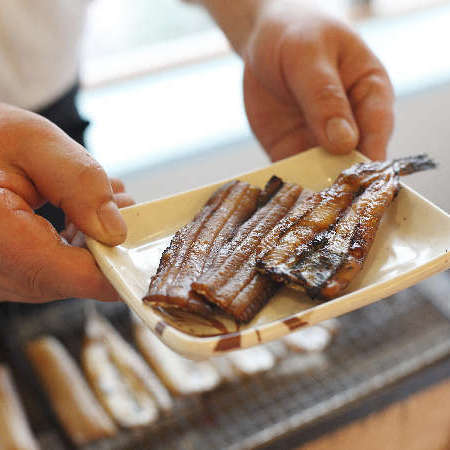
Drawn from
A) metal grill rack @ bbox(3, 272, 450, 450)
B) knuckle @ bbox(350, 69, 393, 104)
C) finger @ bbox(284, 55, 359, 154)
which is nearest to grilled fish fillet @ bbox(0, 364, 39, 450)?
metal grill rack @ bbox(3, 272, 450, 450)

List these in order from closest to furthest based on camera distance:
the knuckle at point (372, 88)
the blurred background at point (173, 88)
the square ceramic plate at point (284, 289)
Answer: the square ceramic plate at point (284, 289), the knuckle at point (372, 88), the blurred background at point (173, 88)

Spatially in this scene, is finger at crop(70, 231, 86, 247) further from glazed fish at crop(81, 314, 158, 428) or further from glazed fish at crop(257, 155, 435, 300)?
glazed fish at crop(81, 314, 158, 428)

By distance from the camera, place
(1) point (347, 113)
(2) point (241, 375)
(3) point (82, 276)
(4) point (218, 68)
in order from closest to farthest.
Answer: (3) point (82, 276)
(1) point (347, 113)
(2) point (241, 375)
(4) point (218, 68)

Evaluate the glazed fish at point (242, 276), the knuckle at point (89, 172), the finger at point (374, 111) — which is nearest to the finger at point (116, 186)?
the knuckle at point (89, 172)

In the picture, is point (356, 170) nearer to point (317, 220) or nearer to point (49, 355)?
point (317, 220)

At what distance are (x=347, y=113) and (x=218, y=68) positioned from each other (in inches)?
97.8

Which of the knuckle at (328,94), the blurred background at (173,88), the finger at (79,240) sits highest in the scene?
the knuckle at (328,94)

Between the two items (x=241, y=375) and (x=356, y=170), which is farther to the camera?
(x=241, y=375)

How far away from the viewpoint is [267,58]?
188 cm

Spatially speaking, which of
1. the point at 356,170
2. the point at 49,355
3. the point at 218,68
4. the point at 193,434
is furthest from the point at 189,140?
the point at 356,170

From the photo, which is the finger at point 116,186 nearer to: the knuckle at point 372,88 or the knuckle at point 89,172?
the knuckle at point 89,172

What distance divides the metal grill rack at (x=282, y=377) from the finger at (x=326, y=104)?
91 centimetres

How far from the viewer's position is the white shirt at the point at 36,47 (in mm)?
1934

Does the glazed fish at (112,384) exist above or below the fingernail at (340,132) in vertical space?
below
